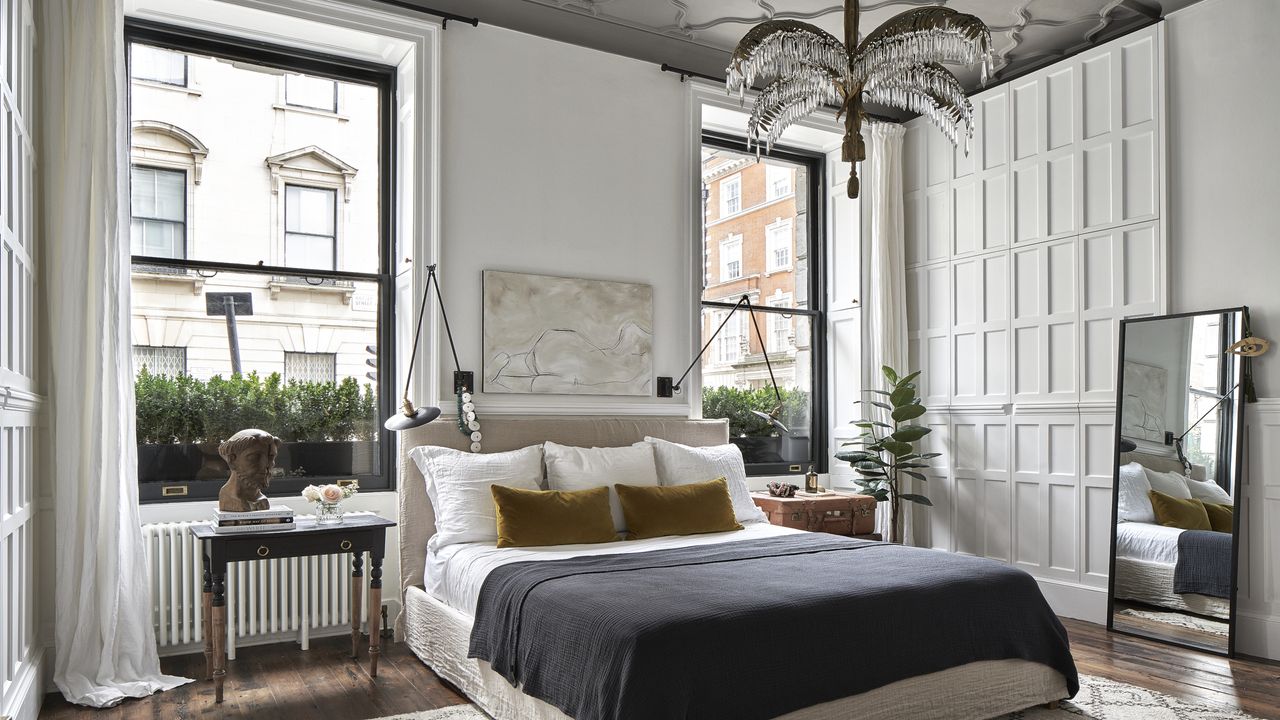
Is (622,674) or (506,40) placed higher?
(506,40)

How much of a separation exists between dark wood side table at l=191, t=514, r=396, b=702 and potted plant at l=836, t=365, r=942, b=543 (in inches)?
114

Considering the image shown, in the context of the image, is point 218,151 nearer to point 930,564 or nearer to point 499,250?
point 499,250

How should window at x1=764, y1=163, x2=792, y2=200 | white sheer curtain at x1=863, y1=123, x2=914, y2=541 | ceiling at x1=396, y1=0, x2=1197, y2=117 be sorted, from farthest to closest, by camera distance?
window at x1=764, y1=163, x2=792, y2=200
white sheer curtain at x1=863, y1=123, x2=914, y2=541
ceiling at x1=396, y1=0, x2=1197, y2=117

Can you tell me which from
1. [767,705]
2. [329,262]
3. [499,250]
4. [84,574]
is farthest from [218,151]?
[767,705]

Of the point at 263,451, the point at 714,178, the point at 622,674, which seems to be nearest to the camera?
the point at 622,674

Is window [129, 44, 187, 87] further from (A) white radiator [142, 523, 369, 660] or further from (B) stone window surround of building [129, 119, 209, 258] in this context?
(A) white radiator [142, 523, 369, 660]

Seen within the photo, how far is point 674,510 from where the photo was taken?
13.5 ft

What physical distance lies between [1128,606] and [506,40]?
14.0 feet

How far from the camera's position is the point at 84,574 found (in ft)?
11.5

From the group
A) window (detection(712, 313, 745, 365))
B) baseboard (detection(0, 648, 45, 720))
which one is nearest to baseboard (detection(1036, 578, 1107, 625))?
window (detection(712, 313, 745, 365))

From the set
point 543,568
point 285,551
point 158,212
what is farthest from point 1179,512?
point 158,212

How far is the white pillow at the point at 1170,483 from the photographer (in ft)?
14.6

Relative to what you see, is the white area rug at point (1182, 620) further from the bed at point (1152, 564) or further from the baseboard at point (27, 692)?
the baseboard at point (27, 692)

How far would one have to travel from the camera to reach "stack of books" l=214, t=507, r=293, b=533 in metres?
3.58
